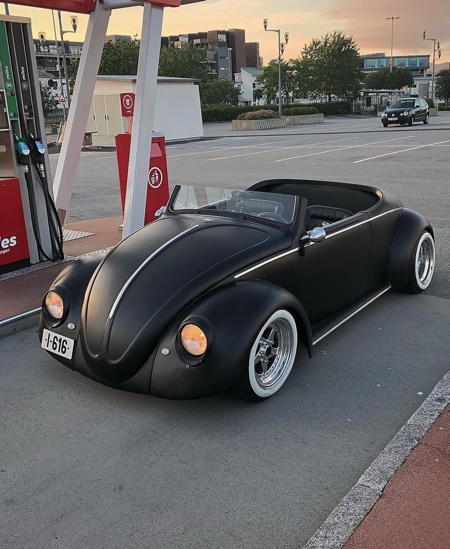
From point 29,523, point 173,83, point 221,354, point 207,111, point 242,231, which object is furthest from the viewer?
point 207,111

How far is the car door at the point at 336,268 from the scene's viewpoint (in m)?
4.27

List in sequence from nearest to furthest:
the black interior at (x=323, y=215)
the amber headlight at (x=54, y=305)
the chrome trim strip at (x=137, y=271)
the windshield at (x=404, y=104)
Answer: the chrome trim strip at (x=137, y=271), the amber headlight at (x=54, y=305), the black interior at (x=323, y=215), the windshield at (x=404, y=104)

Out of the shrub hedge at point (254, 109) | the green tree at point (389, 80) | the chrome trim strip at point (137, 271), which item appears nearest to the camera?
the chrome trim strip at point (137, 271)

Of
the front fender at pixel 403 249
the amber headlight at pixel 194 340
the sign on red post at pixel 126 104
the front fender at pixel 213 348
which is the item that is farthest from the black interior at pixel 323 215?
the sign on red post at pixel 126 104

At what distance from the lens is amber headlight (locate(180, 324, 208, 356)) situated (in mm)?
3340

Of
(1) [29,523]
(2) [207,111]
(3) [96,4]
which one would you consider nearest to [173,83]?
(2) [207,111]

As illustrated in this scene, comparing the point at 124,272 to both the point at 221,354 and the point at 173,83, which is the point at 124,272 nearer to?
the point at 221,354

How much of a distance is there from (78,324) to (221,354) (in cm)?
106

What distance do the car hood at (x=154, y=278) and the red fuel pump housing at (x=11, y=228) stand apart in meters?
2.55

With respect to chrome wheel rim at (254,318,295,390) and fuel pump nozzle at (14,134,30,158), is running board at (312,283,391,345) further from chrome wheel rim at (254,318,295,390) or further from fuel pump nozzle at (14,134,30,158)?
fuel pump nozzle at (14,134,30,158)

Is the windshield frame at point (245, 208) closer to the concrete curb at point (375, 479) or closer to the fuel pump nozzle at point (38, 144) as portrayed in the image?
the concrete curb at point (375, 479)

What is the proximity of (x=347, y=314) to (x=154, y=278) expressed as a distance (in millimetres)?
1734

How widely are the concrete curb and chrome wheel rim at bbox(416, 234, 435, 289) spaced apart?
6.84ft

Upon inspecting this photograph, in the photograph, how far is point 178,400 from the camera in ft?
11.7
